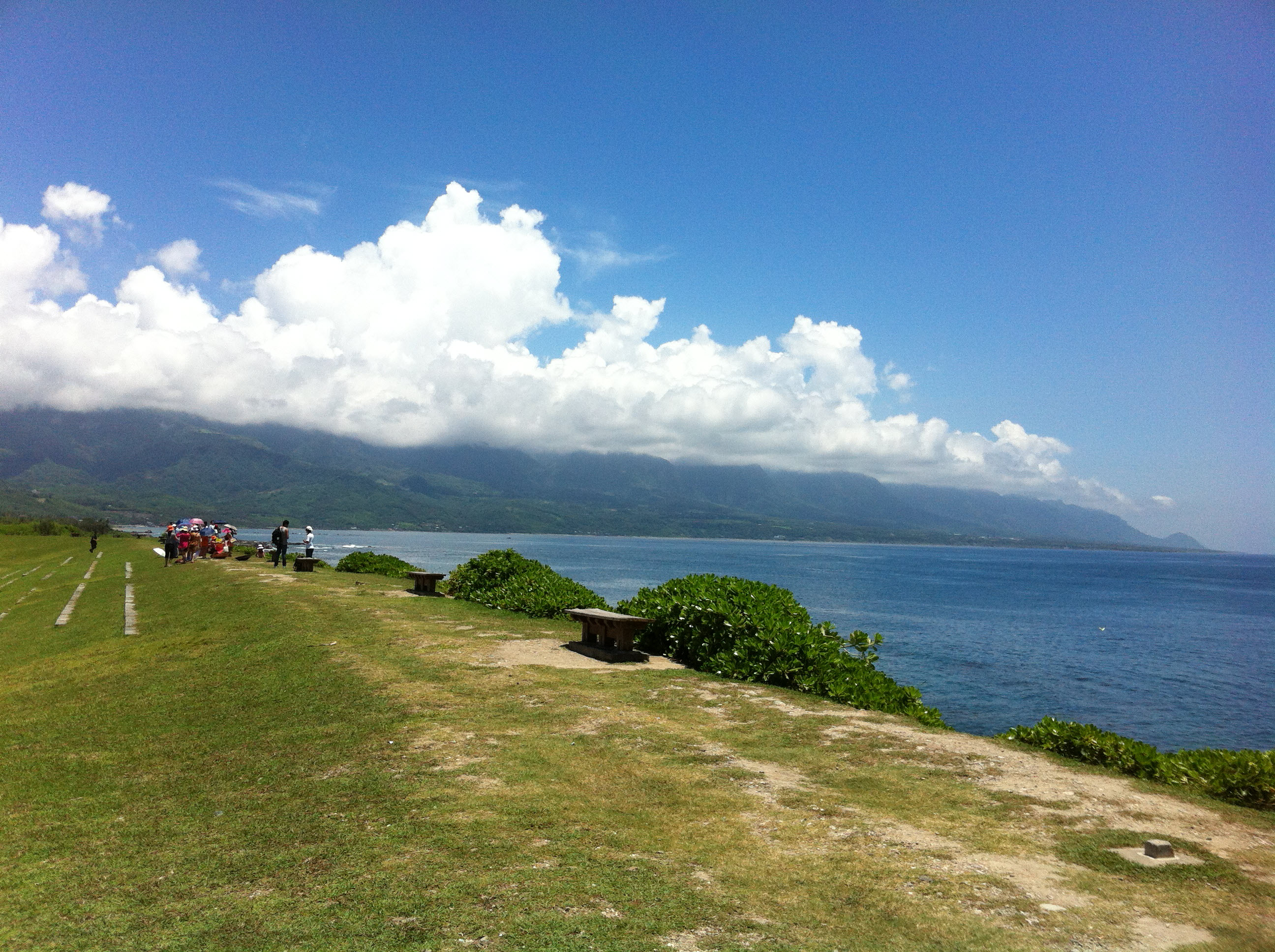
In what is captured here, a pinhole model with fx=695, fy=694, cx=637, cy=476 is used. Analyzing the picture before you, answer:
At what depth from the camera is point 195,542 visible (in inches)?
1722

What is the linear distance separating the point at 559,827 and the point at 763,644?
26.5 ft

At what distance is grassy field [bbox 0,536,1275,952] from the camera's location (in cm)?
512

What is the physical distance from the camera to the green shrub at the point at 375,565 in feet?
115

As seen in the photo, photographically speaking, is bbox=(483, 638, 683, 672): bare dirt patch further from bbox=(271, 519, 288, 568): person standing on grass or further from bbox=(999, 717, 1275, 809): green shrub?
bbox=(271, 519, 288, 568): person standing on grass

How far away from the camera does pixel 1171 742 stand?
32469 mm

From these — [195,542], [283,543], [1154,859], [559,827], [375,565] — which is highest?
[1154,859]

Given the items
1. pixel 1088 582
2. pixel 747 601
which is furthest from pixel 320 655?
pixel 1088 582

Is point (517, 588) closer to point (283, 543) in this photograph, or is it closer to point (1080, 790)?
point (1080, 790)

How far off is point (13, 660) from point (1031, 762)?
24.2 meters

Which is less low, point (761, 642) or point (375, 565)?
point (761, 642)

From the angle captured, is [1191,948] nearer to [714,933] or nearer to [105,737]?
[714,933]

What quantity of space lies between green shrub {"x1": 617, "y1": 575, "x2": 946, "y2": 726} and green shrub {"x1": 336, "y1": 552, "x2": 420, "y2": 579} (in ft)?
70.5

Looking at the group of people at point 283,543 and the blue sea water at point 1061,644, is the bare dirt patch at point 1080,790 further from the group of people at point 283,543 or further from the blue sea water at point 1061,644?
the group of people at point 283,543

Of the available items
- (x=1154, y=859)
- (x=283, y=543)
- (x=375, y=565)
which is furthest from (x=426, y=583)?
(x=1154, y=859)
